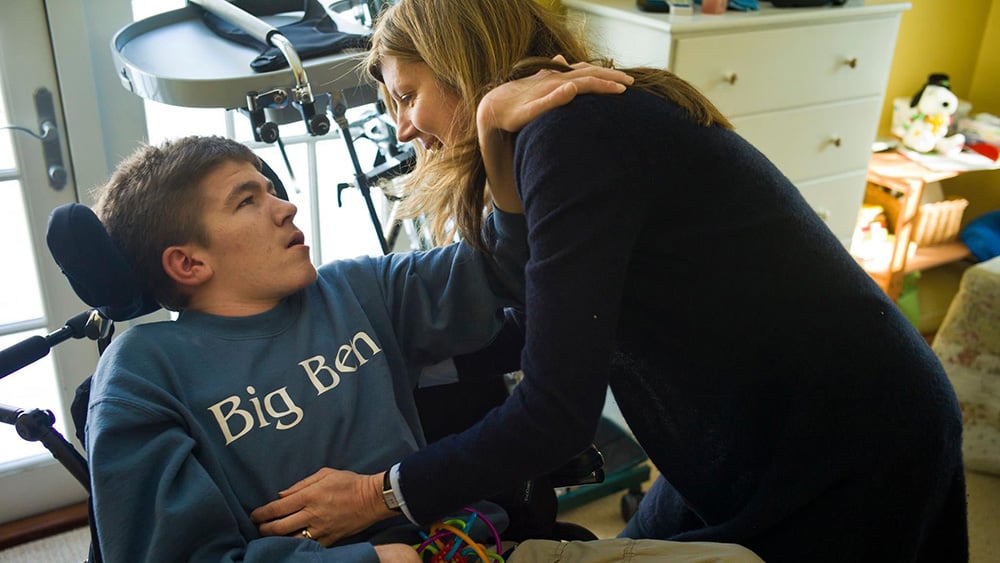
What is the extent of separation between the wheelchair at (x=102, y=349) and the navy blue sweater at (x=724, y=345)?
272 millimetres

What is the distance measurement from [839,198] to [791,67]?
0.49 meters

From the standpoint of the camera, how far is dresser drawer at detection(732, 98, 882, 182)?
235 cm

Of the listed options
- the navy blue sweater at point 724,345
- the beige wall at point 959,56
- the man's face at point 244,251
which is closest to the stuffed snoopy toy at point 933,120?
the beige wall at point 959,56

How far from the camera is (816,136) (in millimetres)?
2449

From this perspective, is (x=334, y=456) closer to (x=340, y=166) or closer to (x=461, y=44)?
(x=461, y=44)

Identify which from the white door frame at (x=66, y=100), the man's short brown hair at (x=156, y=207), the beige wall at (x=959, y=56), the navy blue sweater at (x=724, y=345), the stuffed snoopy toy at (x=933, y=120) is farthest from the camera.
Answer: the beige wall at (x=959, y=56)

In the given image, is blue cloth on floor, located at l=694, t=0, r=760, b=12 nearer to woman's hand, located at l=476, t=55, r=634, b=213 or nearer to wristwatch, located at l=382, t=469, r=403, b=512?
woman's hand, located at l=476, t=55, r=634, b=213

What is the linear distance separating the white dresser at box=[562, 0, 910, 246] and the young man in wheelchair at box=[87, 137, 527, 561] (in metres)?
0.98

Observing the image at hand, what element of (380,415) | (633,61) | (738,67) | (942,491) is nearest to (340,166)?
(633,61)

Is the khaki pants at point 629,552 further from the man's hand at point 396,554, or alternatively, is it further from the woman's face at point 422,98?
the woman's face at point 422,98

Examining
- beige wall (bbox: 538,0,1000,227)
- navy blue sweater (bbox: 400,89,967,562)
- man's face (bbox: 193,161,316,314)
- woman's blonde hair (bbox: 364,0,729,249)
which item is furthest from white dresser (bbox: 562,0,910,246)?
navy blue sweater (bbox: 400,89,967,562)

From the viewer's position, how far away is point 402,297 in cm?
138

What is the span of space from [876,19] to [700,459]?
1.70 metres

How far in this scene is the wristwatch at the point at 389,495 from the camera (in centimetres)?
107
